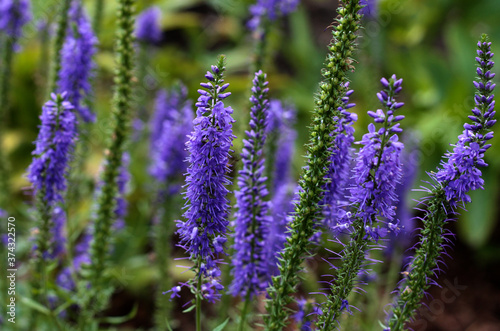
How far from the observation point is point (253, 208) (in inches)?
79.5

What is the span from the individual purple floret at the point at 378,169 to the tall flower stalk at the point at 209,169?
0.43m

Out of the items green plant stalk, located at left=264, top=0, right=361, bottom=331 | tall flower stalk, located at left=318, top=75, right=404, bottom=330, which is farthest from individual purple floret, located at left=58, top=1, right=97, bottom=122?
tall flower stalk, located at left=318, top=75, right=404, bottom=330

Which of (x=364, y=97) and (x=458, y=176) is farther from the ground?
(x=364, y=97)

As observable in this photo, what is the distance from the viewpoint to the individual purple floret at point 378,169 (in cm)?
162

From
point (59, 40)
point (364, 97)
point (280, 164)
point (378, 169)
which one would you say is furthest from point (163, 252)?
point (364, 97)

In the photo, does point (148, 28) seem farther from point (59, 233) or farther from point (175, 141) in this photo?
point (59, 233)

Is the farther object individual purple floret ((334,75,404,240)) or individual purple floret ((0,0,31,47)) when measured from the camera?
individual purple floret ((0,0,31,47))

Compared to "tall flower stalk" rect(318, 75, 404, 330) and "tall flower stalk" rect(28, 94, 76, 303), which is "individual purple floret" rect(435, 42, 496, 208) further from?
"tall flower stalk" rect(28, 94, 76, 303)

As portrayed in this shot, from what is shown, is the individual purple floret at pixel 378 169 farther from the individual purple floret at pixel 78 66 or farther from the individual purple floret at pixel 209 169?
the individual purple floret at pixel 78 66

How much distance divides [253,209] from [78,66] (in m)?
1.52

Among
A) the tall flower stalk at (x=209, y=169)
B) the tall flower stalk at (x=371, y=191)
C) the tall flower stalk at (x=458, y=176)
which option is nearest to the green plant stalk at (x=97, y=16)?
the tall flower stalk at (x=209, y=169)

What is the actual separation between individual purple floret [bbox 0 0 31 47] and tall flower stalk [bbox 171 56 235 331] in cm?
250

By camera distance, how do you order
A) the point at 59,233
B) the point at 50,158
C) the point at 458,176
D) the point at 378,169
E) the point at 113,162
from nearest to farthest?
the point at 378,169
the point at 458,176
the point at 50,158
the point at 113,162
the point at 59,233

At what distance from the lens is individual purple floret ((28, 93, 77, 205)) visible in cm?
237
